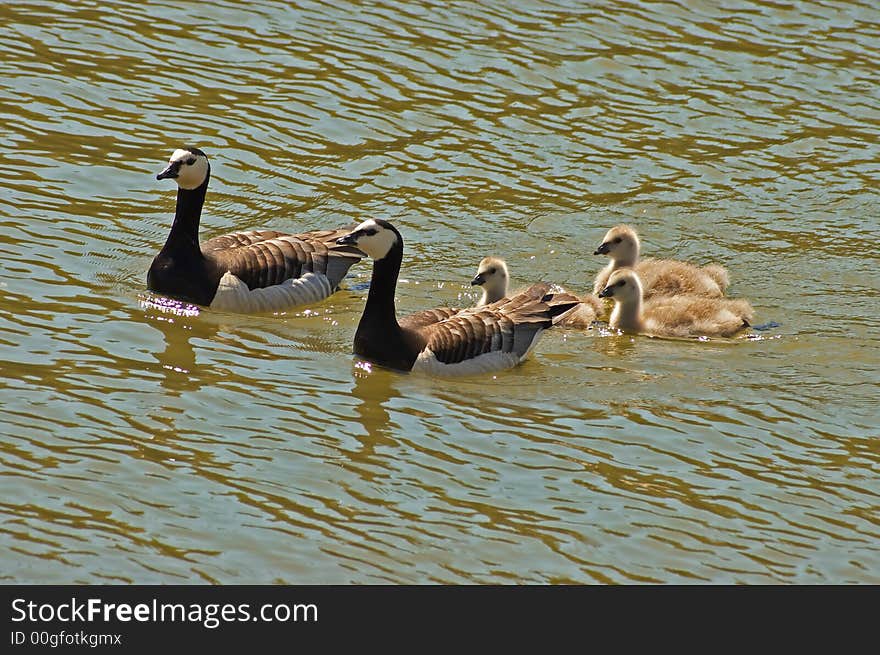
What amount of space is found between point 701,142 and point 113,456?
1027 centimetres

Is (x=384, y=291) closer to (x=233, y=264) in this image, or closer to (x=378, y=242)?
(x=378, y=242)

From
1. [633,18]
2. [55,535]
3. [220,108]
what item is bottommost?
[55,535]

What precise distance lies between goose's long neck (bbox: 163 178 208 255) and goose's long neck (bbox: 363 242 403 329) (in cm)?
210

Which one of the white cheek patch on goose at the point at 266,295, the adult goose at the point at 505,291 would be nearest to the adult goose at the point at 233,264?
the white cheek patch on goose at the point at 266,295

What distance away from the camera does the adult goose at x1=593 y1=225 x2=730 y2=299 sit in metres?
14.7

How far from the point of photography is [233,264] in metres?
14.2

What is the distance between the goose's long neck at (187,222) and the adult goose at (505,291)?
2.73 metres

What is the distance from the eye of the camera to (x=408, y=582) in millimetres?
8844

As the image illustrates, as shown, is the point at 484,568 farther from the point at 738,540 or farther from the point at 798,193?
the point at 798,193

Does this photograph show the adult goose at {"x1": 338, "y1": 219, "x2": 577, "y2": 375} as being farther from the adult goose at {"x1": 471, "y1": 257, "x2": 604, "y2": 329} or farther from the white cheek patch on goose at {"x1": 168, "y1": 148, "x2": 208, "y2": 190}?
the white cheek patch on goose at {"x1": 168, "y1": 148, "x2": 208, "y2": 190}

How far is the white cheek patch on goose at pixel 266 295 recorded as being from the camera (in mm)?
14047

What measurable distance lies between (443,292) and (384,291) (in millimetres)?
1977

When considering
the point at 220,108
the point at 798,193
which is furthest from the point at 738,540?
the point at 220,108

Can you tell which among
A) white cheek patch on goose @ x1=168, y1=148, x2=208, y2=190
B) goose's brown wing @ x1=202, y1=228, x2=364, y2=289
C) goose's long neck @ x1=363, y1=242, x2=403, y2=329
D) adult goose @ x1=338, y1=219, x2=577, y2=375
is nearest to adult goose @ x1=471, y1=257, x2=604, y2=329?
adult goose @ x1=338, y1=219, x2=577, y2=375
